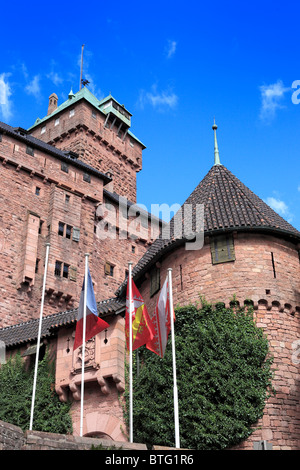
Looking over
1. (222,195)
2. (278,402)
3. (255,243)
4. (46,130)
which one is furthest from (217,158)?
(46,130)

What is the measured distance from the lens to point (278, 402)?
16688 mm

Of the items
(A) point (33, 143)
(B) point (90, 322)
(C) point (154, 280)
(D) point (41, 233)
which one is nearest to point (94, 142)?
(A) point (33, 143)

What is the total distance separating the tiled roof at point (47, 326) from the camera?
2094 cm

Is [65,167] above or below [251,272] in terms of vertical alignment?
above

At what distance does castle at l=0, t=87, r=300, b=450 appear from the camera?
59.8 ft

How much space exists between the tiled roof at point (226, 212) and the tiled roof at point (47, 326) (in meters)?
0.99

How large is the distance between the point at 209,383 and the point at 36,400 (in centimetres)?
689

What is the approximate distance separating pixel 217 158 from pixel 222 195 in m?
3.00

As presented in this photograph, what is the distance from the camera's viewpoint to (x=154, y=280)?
21.1 m

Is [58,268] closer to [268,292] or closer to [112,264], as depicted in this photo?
[112,264]

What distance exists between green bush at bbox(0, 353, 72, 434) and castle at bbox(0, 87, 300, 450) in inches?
16.2

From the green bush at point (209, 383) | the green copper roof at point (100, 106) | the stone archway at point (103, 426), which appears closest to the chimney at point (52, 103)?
the green copper roof at point (100, 106)

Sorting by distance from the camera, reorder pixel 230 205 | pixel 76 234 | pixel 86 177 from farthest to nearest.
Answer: pixel 86 177 < pixel 76 234 < pixel 230 205
